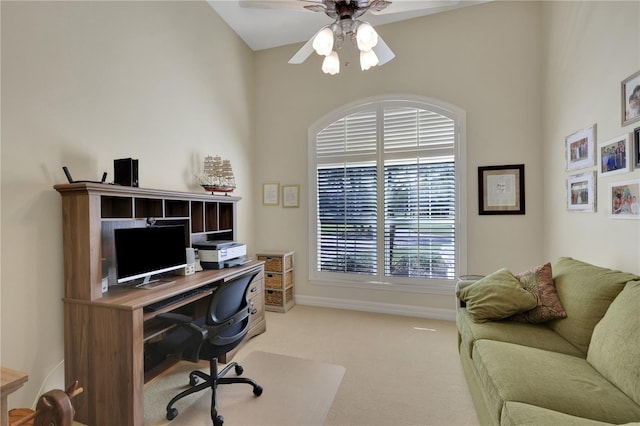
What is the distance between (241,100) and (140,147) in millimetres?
1874

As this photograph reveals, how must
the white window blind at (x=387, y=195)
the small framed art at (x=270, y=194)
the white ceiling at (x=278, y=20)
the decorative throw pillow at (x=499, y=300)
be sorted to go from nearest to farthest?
the decorative throw pillow at (x=499, y=300), the white ceiling at (x=278, y=20), the white window blind at (x=387, y=195), the small framed art at (x=270, y=194)

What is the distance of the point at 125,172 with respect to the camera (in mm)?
2160

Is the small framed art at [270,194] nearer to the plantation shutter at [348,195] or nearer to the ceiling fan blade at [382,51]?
the plantation shutter at [348,195]

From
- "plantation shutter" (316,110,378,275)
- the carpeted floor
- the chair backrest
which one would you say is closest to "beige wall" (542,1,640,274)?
the carpeted floor

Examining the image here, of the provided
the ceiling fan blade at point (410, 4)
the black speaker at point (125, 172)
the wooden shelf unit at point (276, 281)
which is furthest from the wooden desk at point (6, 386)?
the wooden shelf unit at point (276, 281)

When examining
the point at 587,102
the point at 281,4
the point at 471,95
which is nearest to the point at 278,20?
the point at 281,4

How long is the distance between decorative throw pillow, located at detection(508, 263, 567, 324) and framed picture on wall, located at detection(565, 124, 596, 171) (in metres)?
0.99

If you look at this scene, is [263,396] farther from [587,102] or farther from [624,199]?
[587,102]

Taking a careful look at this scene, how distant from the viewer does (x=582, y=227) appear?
2.45 metres

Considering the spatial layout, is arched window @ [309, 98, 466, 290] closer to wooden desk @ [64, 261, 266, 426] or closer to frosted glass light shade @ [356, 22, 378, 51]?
frosted glass light shade @ [356, 22, 378, 51]

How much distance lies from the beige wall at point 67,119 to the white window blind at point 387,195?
1792 mm

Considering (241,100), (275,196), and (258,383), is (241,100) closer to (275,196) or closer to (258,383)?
(275,196)

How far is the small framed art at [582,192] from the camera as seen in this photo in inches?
90.4

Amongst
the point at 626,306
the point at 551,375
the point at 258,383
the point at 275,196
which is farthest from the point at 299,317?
the point at 626,306
